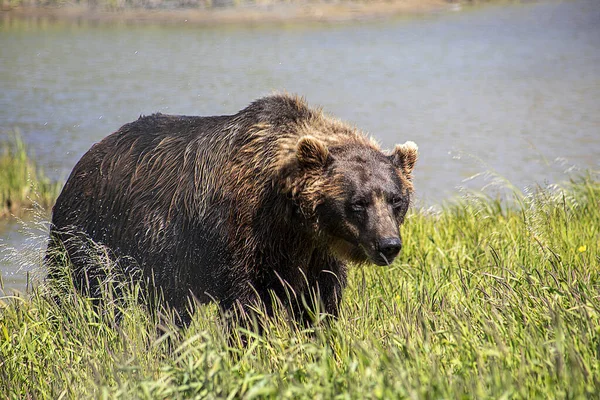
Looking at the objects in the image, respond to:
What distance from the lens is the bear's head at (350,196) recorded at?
444cm

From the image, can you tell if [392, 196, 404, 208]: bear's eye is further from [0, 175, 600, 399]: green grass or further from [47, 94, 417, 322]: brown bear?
[0, 175, 600, 399]: green grass

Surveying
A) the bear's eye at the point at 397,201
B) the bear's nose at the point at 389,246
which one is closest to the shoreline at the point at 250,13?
the bear's eye at the point at 397,201

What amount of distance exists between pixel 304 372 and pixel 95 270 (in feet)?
8.00

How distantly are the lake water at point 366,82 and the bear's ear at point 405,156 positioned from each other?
2.80 metres

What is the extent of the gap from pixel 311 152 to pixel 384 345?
3.81 feet

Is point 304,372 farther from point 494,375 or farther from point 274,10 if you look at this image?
point 274,10

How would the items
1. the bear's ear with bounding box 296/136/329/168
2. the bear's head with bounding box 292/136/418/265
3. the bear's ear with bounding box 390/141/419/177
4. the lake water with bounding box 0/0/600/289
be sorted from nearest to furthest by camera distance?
the bear's head with bounding box 292/136/418/265 < the bear's ear with bounding box 296/136/329/168 < the bear's ear with bounding box 390/141/419/177 < the lake water with bounding box 0/0/600/289

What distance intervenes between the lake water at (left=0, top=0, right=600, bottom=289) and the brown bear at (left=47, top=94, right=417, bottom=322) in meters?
1.37

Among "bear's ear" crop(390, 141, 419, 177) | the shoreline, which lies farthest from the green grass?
the shoreline

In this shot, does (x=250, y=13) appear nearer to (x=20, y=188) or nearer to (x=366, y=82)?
(x=366, y=82)

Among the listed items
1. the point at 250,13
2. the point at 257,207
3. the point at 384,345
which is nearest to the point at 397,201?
the point at 257,207

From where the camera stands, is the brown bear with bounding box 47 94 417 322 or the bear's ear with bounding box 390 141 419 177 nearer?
the brown bear with bounding box 47 94 417 322

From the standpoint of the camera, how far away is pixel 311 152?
4.58 metres

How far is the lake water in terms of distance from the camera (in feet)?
42.7
